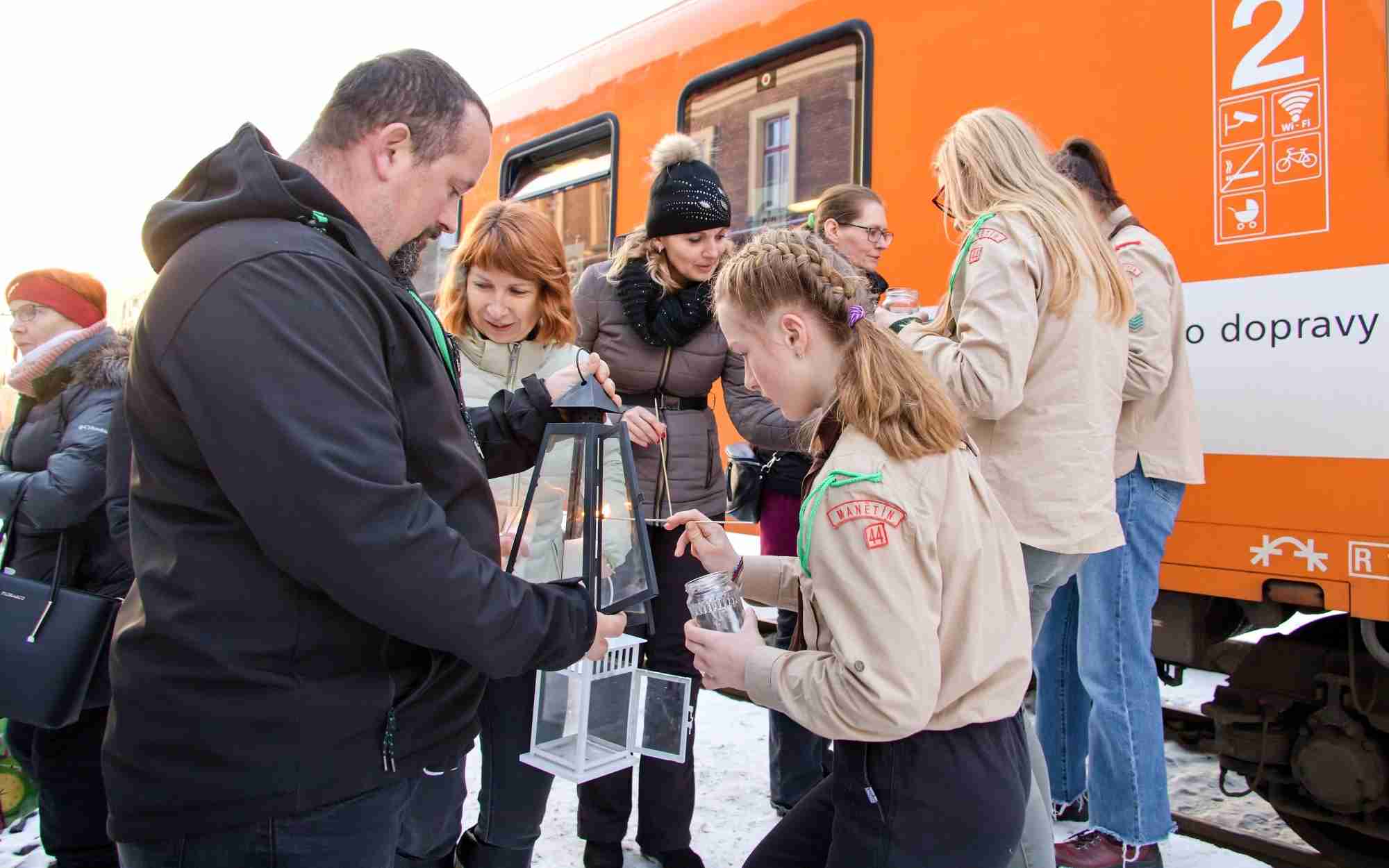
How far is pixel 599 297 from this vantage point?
2.96 metres

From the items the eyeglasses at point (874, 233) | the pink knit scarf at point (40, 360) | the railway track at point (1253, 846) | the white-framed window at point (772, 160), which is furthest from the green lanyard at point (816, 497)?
the white-framed window at point (772, 160)

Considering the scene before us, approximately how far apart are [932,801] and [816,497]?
1.65ft

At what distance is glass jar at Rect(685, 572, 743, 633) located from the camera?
1.70 m

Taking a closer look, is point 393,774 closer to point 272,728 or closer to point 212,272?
point 272,728

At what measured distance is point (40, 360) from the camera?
274 cm

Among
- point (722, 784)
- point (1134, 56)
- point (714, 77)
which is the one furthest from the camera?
point (714, 77)

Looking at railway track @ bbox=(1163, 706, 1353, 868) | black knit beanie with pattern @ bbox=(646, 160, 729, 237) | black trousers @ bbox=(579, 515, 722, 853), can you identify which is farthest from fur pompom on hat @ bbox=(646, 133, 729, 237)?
railway track @ bbox=(1163, 706, 1353, 868)

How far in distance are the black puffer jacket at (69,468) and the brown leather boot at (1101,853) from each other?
2.73 m

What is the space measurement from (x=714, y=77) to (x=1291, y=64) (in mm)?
2472

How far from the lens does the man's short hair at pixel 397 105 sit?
134cm

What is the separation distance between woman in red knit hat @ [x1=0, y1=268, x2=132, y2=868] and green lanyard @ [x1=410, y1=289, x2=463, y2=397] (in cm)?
164

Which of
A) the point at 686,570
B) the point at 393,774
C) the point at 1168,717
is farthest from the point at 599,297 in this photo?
the point at 1168,717

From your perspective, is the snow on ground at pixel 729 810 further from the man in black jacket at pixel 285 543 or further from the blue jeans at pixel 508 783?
the man in black jacket at pixel 285 543

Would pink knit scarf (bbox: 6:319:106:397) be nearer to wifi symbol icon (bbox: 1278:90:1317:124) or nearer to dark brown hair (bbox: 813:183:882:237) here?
dark brown hair (bbox: 813:183:882:237)
